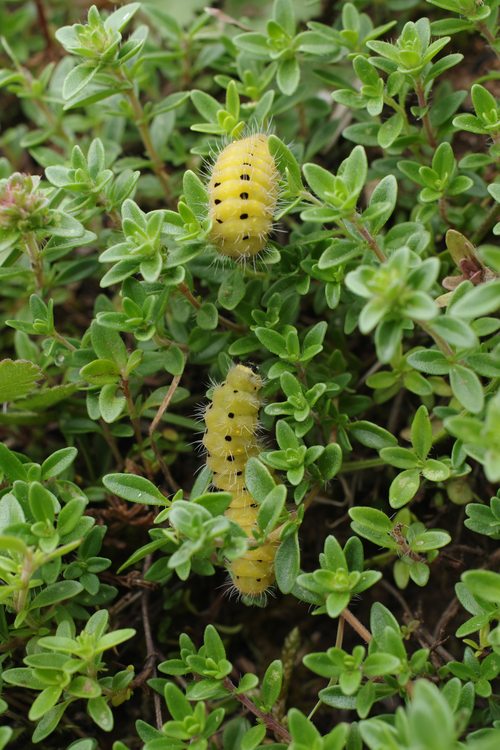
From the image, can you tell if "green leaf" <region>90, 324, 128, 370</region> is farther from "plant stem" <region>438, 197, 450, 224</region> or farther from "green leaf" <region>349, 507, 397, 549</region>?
"plant stem" <region>438, 197, 450, 224</region>

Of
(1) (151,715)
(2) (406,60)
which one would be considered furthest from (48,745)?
(2) (406,60)

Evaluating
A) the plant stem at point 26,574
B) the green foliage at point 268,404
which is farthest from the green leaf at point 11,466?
the plant stem at point 26,574

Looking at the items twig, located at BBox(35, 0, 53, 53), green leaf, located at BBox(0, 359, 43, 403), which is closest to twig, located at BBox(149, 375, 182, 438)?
green leaf, located at BBox(0, 359, 43, 403)

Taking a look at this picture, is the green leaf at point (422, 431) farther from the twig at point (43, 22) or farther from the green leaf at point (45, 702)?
the twig at point (43, 22)

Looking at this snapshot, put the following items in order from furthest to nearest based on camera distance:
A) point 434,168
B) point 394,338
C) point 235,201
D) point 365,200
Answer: point 365,200 → point 434,168 → point 235,201 → point 394,338

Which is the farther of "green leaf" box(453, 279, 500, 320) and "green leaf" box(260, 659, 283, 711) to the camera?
"green leaf" box(260, 659, 283, 711)

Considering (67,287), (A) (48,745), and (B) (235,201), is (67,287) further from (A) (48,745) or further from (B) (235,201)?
(A) (48,745)
